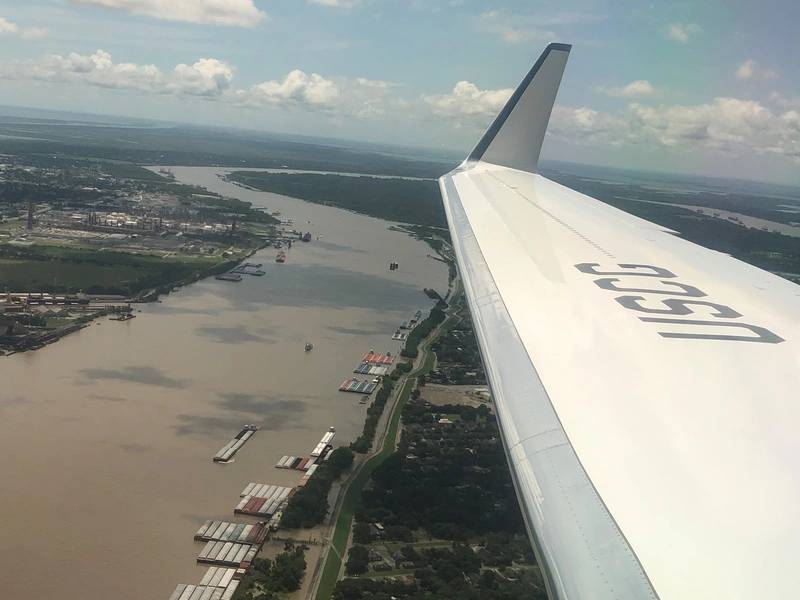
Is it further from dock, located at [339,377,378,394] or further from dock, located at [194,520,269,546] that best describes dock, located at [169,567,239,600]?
dock, located at [339,377,378,394]

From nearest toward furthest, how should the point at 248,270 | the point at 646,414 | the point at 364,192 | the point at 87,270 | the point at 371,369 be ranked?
1. the point at 646,414
2. the point at 371,369
3. the point at 87,270
4. the point at 248,270
5. the point at 364,192

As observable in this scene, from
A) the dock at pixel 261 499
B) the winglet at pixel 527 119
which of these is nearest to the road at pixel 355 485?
the dock at pixel 261 499

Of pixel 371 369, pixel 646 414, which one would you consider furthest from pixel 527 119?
pixel 371 369

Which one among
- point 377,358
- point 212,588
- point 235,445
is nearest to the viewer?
point 212,588

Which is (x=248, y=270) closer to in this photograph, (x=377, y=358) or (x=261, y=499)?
(x=377, y=358)

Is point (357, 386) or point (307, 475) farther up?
point (357, 386)

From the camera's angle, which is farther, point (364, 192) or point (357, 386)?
point (364, 192)
